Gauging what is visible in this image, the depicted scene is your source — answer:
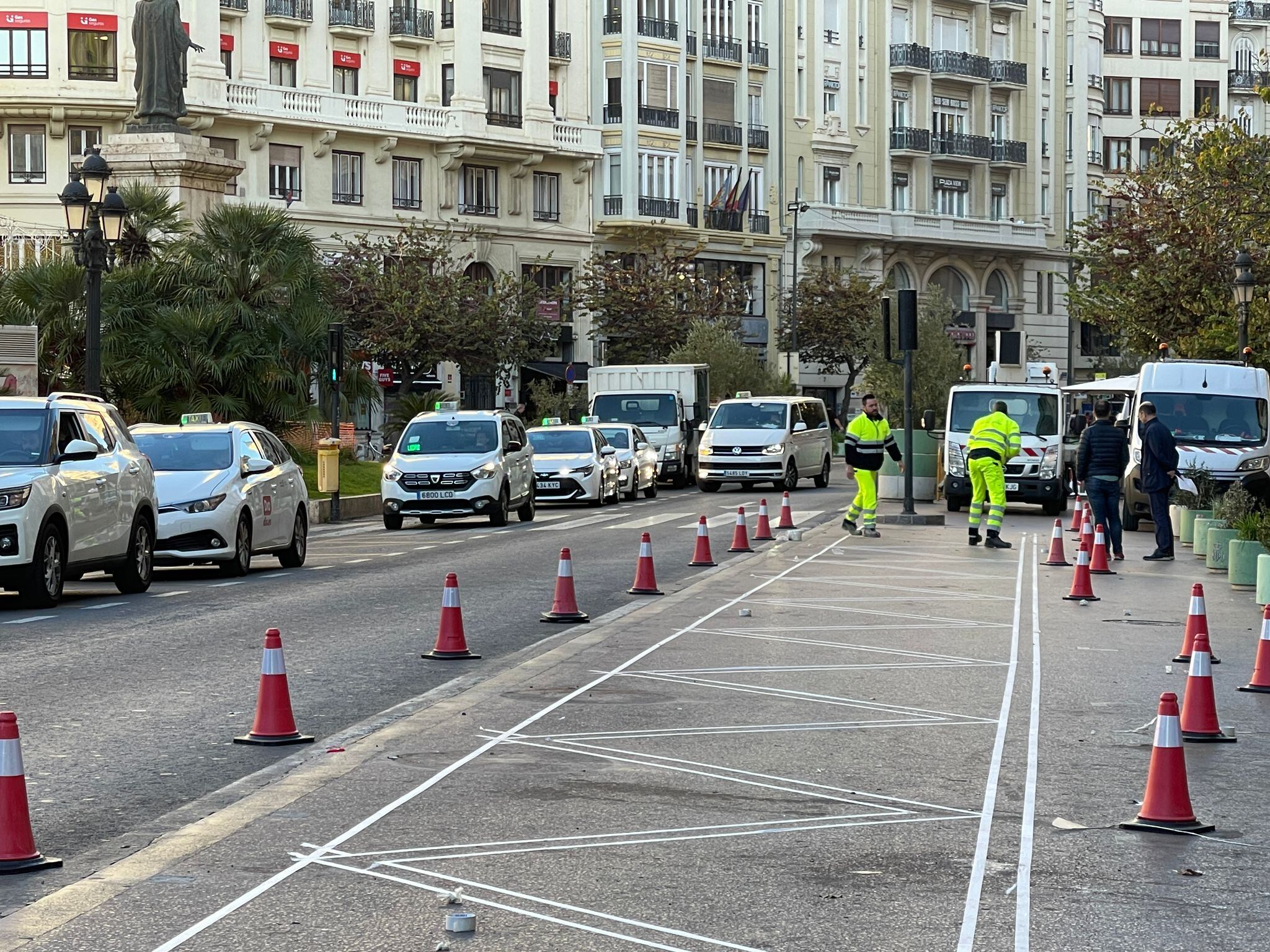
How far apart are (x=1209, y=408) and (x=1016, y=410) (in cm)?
542

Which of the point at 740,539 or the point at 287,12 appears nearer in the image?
the point at 740,539

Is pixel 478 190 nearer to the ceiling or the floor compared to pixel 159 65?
nearer to the ceiling

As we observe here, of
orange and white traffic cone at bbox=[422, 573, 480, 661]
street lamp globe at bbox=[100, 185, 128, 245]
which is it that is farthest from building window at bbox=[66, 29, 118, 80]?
orange and white traffic cone at bbox=[422, 573, 480, 661]

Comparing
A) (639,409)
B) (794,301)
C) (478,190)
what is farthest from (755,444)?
(794,301)

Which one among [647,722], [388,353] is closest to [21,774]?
[647,722]

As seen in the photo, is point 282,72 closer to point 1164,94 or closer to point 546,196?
point 546,196

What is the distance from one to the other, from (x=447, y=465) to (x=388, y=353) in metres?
25.5

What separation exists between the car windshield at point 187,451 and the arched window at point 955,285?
198 ft

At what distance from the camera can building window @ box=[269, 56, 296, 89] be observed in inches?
2293

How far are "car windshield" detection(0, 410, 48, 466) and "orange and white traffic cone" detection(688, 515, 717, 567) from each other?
Result: 721cm

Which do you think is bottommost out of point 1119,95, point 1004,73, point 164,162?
point 164,162

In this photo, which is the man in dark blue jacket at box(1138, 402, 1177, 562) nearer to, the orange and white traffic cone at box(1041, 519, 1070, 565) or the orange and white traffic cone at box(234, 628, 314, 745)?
the orange and white traffic cone at box(1041, 519, 1070, 565)

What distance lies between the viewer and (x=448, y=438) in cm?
3212

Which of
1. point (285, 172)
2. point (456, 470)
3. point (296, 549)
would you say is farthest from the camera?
point (285, 172)
